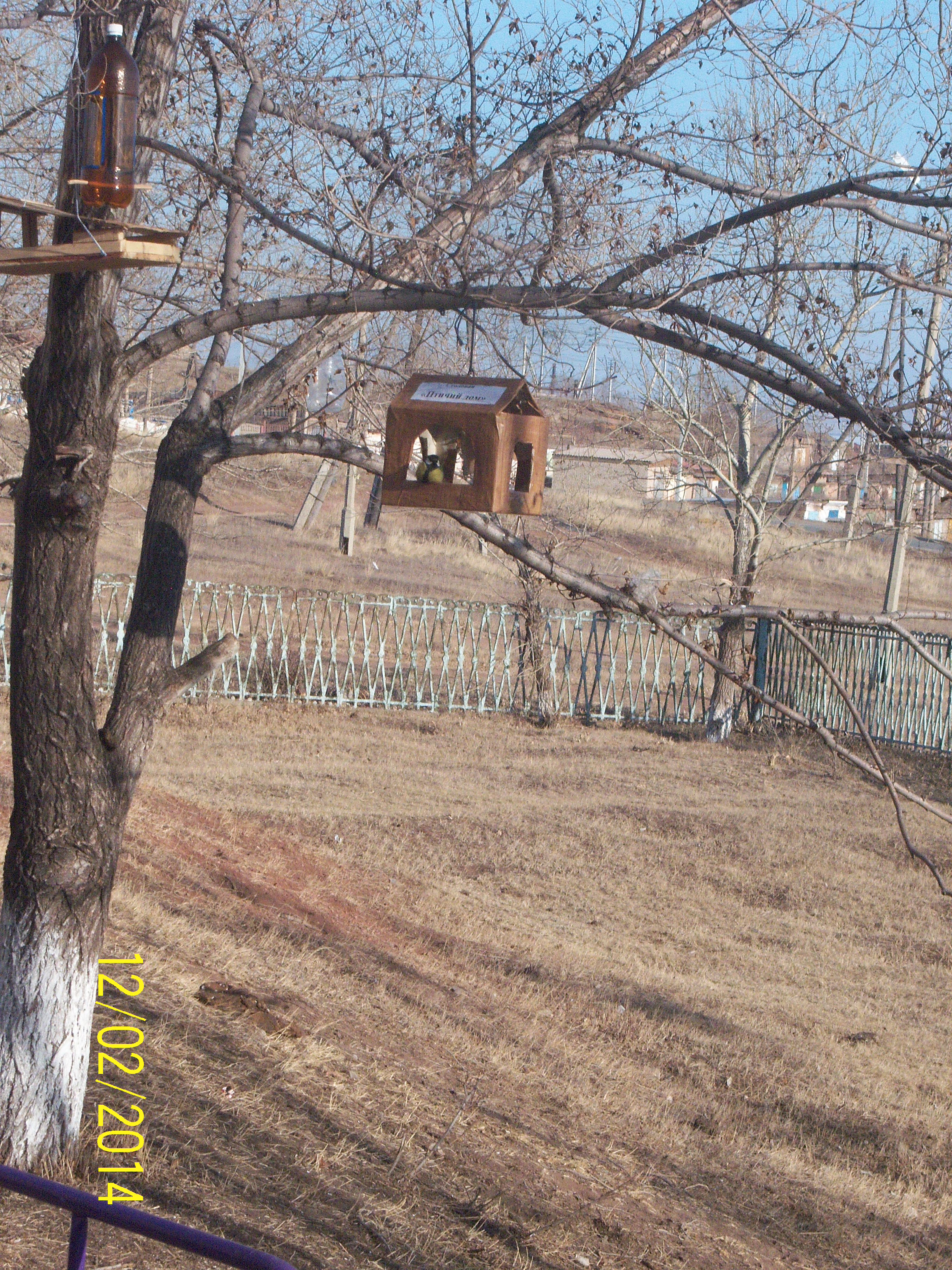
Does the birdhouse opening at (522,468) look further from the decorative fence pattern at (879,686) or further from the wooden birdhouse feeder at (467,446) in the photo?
the decorative fence pattern at (879,686)

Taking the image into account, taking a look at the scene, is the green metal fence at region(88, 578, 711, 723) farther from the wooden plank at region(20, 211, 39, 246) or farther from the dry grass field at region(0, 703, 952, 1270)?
the wooden plank at region(20, 211, 39, 246)

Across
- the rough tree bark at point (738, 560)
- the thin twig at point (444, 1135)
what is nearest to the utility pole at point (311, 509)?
the rough tree bark at point (738, 560)

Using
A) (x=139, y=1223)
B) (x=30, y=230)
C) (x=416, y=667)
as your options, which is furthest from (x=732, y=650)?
(x=139, y=1223)

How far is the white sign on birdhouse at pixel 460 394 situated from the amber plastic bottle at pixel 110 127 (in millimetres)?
1140

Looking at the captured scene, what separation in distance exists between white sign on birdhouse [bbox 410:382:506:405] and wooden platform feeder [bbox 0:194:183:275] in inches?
45.3

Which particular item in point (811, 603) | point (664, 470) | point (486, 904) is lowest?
point (486, 904)

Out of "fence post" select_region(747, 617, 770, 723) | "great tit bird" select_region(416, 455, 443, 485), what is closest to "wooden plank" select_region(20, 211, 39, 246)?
"great tit bird" select_region(416, 455, 443, 485)

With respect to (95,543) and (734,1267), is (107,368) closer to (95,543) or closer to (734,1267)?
(95,543)

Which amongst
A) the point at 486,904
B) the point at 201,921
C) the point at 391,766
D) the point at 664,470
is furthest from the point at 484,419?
the point at 664,470

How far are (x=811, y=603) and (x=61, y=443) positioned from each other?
85.7 ft

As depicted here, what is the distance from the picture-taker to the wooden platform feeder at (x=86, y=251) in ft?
9.03

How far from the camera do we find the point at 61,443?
12.5 feet

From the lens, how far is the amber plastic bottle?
3.14m
